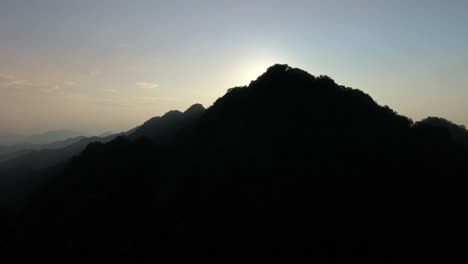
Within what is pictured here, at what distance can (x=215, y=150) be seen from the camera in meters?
67.6

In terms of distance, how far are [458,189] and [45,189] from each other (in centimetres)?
Answer: 8525

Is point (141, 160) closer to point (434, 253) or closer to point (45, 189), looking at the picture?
point (45, 189)

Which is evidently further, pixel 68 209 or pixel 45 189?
pixel 45 189

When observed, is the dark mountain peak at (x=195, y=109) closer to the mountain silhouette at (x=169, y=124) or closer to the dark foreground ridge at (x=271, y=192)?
the mountain silhouette at (x=169, y=124)

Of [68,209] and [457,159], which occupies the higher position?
[457,159]

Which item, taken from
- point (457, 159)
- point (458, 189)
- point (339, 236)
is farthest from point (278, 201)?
point (457, 159)

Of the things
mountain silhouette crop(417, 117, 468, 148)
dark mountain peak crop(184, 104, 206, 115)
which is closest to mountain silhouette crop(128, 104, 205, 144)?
dark mountain peak crop(184, 104, 206, 115)

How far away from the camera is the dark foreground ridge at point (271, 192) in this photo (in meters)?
48.3

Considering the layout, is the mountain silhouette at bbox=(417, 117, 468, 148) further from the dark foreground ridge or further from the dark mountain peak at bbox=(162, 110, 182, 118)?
the dark mountain peak at bbox=(162, 110, 182, 118)

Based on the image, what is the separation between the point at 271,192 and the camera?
54.6 m

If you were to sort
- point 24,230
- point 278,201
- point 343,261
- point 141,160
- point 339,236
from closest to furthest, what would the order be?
point 343,261
point 339,236
point 278,201
point 24,230
point 141,160

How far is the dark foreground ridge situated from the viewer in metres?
48.3

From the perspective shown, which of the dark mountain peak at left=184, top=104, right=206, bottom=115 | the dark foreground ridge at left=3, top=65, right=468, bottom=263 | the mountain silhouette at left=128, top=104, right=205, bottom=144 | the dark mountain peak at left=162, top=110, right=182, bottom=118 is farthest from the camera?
the dark mountain peak at left=162, top=110, right=182, bottom=118

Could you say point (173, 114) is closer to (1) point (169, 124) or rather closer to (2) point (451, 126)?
(1) point (169, 124)
